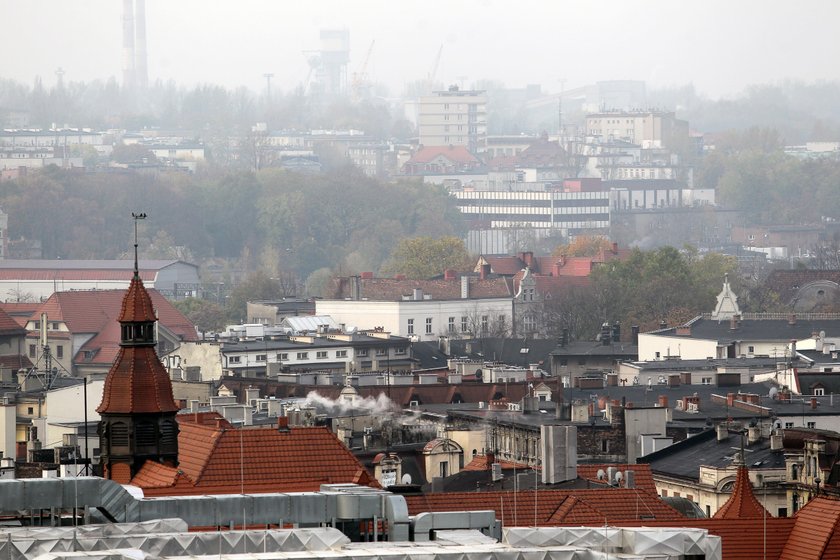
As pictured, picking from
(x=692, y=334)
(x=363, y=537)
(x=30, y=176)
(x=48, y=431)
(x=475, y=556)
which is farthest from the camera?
(x=30, y=176)

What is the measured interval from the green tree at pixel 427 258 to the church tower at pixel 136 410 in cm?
8851

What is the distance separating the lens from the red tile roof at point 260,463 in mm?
33094

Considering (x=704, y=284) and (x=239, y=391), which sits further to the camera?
(x=704, y=284)

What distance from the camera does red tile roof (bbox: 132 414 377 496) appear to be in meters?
33.1

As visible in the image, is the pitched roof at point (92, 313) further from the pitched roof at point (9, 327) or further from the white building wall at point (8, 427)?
the white building wall at point (8, 427)

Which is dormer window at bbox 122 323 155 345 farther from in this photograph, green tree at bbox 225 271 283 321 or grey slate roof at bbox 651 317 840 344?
green tree at bbox 225 271 283 321

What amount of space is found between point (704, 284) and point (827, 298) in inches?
199

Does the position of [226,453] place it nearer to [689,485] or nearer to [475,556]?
[689,485]

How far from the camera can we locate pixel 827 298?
357 ft

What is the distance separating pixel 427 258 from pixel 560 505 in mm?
98932

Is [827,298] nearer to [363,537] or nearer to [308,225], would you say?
[308,225]

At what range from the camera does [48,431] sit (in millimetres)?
55062

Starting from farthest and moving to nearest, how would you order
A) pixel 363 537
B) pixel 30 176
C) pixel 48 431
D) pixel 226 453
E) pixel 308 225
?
pixel 30 176
pixel 308 225
pixel 48 431
pixel 226 453
pixel 363 537

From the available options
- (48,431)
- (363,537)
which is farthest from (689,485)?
(363,537)
